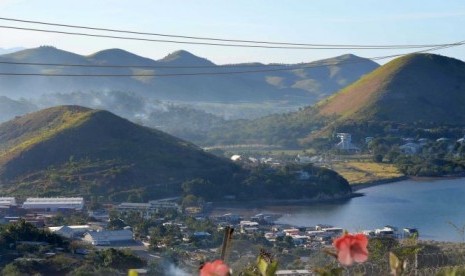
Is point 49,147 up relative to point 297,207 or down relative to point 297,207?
up

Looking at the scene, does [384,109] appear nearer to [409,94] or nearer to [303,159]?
[409,94]

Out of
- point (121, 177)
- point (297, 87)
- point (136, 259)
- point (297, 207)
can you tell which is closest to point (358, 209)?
point (297, 207)

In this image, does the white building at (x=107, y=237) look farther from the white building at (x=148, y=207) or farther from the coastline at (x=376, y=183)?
the coastline at (x=376, y=183)

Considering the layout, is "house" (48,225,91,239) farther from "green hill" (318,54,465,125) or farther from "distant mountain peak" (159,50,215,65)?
"distant mountain peak" (159,50,215,65)

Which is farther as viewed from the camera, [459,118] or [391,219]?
[459,118]

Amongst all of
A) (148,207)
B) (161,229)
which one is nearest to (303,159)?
(148,207)

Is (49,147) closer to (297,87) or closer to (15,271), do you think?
(15,271)

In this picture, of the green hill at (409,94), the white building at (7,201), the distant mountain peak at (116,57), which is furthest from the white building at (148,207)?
the distant mountain peak at (116,57)
